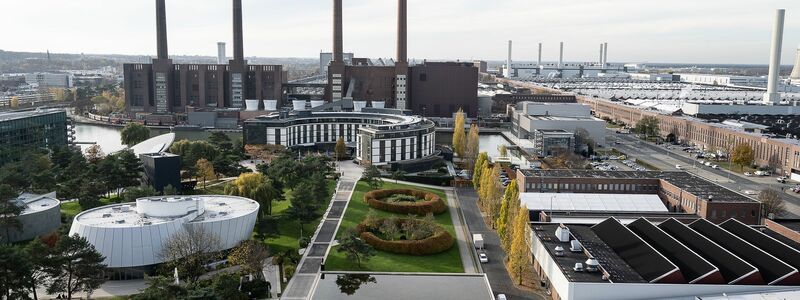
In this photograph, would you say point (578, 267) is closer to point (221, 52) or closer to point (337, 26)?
point (337, 26)

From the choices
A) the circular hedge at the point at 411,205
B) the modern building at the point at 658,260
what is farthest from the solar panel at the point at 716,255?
the circular hedge at the point at 411,205

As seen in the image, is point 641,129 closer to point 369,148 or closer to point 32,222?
point 369,148

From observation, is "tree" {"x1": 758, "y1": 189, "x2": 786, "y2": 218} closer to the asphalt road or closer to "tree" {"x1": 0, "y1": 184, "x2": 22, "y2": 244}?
the asphalt road

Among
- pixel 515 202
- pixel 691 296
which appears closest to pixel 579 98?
pixel 515 202

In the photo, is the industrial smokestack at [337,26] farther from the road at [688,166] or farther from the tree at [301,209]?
the tree at [301,209]

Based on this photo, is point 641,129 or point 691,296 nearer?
point 691,296

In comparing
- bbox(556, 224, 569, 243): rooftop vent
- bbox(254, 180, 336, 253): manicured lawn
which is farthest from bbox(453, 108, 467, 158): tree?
bbox(556, 224, 569, 243): rooftop vent
